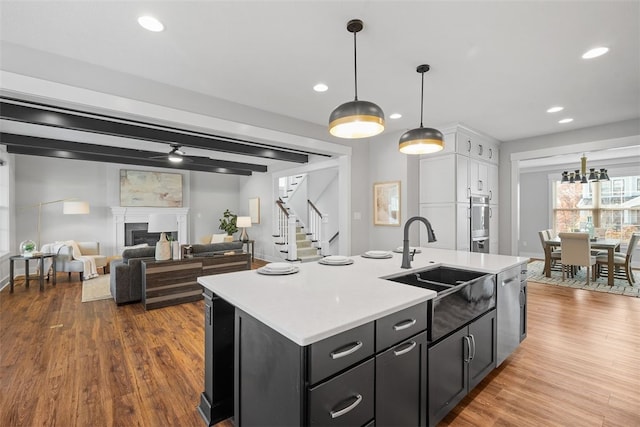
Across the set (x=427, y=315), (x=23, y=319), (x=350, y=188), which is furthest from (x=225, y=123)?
(x=23, y=319)

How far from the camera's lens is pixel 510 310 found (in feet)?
8.03

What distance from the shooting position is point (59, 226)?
675cm

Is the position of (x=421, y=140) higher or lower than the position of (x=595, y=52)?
lower

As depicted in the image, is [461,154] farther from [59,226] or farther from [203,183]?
[59,226]

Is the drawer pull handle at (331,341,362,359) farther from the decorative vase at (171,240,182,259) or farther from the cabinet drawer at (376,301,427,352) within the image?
the decorative vase at (171,240,182,259)

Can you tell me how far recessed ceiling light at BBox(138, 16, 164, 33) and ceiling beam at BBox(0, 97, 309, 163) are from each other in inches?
50.9

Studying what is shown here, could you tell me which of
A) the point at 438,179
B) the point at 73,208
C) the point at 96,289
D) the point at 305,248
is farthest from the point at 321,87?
the point at 73,208

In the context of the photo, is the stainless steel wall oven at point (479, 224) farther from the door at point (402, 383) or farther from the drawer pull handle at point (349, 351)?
the drawer pull handle at point (349, 351)

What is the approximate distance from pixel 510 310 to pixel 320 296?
6.18 ft

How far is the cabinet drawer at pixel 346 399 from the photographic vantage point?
3.53 feet

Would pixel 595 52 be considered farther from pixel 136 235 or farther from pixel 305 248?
pixel 136 235

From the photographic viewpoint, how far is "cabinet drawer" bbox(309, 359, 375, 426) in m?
1.08

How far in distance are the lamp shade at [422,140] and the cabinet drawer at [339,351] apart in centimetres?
179

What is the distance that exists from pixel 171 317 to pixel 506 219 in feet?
A: 20.1
